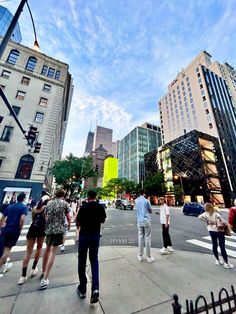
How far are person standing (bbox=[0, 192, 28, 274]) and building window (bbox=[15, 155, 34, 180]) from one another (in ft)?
63.5

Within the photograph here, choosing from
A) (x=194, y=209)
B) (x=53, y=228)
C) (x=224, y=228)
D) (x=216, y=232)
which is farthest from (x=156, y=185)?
(x=53, y=228)

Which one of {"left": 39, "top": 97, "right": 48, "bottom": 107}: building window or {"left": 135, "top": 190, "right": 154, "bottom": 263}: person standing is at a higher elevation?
{"left": 39, "top": 97, "right": 48, "bottom": 107}: building window

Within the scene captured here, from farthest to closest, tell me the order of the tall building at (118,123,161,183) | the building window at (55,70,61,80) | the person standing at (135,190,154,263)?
the tall building at (118,123,161,183) < the building window at (55,70,61,80) < the person standing at (135,190,154,263)

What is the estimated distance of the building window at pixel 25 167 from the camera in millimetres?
20516

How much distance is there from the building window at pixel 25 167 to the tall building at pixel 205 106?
51.7 m

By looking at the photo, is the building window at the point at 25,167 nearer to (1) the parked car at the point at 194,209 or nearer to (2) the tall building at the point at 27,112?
(2) the tall building at the point at 27,112

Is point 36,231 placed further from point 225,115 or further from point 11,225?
point 225,115

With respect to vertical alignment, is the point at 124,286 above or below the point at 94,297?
below

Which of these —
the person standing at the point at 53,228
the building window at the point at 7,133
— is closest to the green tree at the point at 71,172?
the building window at the point at 7,133

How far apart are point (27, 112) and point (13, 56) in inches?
431

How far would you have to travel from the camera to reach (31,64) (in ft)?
86.3

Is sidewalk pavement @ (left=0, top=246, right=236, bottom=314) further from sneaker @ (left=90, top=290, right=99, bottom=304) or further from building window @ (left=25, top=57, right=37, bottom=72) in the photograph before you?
building window @ (left=25, top=57, right=37, bottom=72)

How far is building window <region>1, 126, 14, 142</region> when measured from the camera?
20984mm

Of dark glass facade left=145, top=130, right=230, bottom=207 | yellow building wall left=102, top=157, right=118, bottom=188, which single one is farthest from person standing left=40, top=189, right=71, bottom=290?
yellow building wall left=102, top=157, right=118, bottom=188
